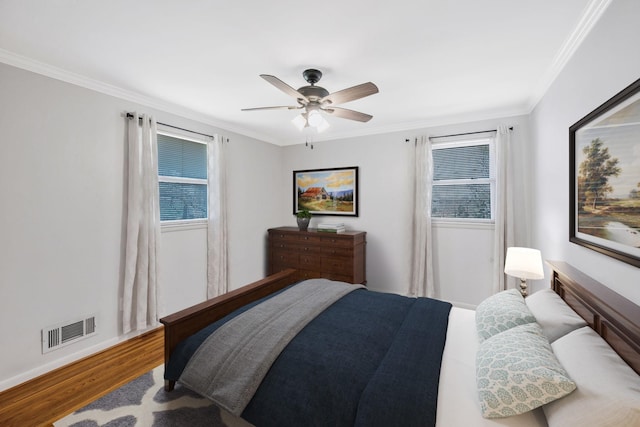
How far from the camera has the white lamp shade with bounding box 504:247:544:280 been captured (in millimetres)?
2268

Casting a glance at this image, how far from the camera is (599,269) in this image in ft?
5.05

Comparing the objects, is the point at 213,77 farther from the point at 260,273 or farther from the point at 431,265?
the point at 431,265

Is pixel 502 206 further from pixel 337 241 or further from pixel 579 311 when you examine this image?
pixel 337 241

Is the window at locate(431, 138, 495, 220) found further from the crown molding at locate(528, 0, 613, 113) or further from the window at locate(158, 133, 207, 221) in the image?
the window at locate(158, 133, 207, 221)

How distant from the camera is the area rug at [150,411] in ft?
5.43

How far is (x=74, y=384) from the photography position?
2.11 metres

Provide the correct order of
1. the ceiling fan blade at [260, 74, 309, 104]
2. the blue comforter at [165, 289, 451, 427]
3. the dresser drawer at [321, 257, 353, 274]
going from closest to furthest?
the blue comforter at [165, 289, 451, 427] → the ceiling fan blade at [260, 74, 309, 104] → the dresser drawer at [321, 257, 353, 274]

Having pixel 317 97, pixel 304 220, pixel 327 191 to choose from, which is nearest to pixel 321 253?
pixel 304 220

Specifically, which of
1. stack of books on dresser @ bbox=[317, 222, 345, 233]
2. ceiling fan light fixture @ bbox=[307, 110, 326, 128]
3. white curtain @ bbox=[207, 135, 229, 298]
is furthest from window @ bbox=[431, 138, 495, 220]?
white curtain @ bbox=[207, 135, 229, 298]

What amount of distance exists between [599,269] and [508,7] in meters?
1.57

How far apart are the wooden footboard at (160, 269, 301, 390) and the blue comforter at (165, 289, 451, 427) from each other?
0.31 ft

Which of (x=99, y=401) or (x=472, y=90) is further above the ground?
(x=472, y=90)

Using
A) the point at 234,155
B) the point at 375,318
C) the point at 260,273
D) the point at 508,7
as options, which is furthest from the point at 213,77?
the point at 260,273

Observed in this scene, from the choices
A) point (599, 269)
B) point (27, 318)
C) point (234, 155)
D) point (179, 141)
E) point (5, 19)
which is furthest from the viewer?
point (234, 155)
